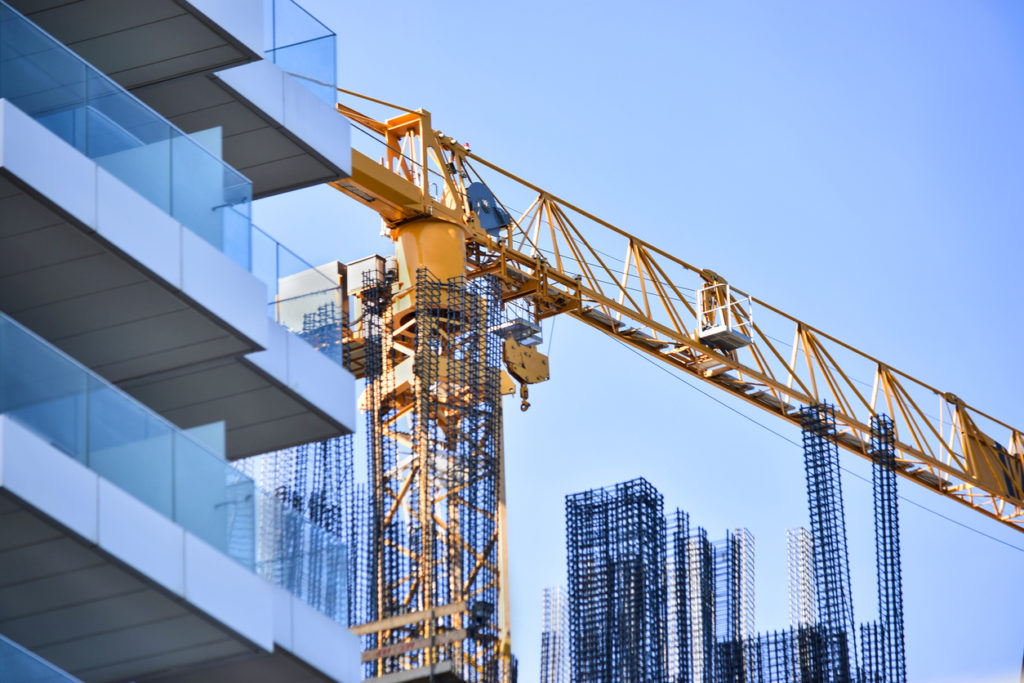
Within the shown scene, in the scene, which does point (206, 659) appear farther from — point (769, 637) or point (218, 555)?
point (769, 637)

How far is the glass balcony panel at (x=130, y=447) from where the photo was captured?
15078 mm

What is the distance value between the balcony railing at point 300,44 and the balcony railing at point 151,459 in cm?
576

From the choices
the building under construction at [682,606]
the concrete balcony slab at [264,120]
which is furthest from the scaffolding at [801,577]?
the concrete balcony slab at [264,120]

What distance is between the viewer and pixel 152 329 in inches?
695

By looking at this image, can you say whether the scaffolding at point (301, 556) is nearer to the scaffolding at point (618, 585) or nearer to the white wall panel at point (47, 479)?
the white wall panel at point (47, 479)

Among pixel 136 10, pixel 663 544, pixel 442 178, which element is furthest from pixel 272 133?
pixel 663 544

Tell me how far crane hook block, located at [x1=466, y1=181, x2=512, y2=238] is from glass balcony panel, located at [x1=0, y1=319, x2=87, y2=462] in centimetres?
2778

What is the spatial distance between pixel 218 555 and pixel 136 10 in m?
6.05

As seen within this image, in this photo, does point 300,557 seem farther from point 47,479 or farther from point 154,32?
point 154,32

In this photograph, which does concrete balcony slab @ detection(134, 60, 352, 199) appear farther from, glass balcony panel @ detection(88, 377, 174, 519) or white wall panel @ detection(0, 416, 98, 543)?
white wall panel @ detection(0, 416, 98, 543)

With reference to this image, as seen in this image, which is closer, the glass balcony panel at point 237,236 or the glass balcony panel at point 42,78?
the glass balcony panel at point 42,78

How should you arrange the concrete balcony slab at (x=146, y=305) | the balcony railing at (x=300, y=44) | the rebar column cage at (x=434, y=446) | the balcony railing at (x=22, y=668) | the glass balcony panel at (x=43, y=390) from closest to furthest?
the balcony railing at (x=22, y=668) → the glass balcony panel at (x=43, y=390) → the concrete balcony slab at (x=146, y=305) → the balcony railing at (x=300, y=44) → the rebar column cage at (x=434, y=446)

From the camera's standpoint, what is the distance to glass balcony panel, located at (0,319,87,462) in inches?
572

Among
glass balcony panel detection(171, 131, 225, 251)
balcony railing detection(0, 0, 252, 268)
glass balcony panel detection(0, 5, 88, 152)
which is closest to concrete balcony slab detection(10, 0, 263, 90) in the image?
balcony railing detection(0, 0, 252, 268)
